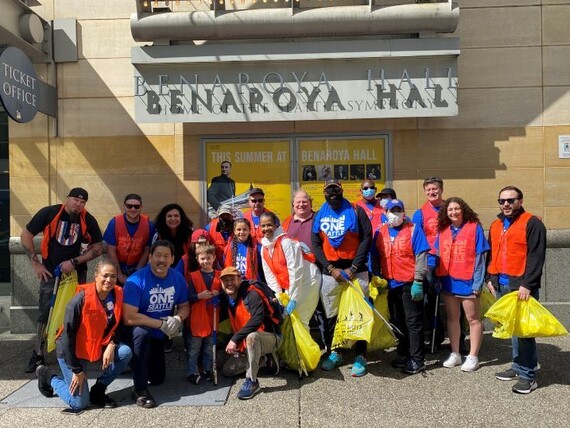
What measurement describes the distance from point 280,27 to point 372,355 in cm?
408

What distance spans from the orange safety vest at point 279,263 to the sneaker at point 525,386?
86.2 inches

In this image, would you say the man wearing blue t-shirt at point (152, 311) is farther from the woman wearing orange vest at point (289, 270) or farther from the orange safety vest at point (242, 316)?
the woman wearing orange vest at point (289, 270)

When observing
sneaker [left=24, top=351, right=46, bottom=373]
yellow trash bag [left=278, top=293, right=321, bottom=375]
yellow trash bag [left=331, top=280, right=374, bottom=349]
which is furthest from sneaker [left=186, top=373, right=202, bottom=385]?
sneaker [left=24, top=351, right=46, bottom=373]

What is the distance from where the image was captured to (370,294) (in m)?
5.06

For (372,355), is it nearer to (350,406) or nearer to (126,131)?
(350,406)

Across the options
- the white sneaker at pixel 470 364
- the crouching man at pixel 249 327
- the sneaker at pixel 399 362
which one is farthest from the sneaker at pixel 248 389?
the white sneaker at pixel 470 364

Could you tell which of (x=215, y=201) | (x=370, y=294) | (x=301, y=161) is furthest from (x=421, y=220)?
(x=215, y=201)

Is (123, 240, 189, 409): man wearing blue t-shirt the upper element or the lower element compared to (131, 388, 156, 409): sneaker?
upper

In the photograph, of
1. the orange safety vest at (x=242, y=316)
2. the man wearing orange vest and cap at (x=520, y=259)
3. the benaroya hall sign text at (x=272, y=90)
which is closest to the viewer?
the man wearing orange vest and cap at (x=520, y=259)

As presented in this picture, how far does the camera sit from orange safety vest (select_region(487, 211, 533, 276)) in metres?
4.60

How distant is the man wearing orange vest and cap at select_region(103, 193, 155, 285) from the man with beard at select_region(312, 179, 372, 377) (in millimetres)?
1844

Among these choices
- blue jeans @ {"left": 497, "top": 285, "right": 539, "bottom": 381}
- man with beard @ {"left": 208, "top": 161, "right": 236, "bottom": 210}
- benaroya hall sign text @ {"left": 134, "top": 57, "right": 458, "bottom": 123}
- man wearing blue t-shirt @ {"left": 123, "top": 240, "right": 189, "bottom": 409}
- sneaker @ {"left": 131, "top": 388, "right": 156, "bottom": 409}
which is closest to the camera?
sneaker @ {"left": 131, "top": 388, "right": 156, "bottom": 409}

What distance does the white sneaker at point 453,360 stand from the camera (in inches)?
202

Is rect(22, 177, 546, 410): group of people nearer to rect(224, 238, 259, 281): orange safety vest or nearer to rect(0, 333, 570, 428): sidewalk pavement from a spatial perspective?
rect(224, 238, 259, 281): orange safety vest
